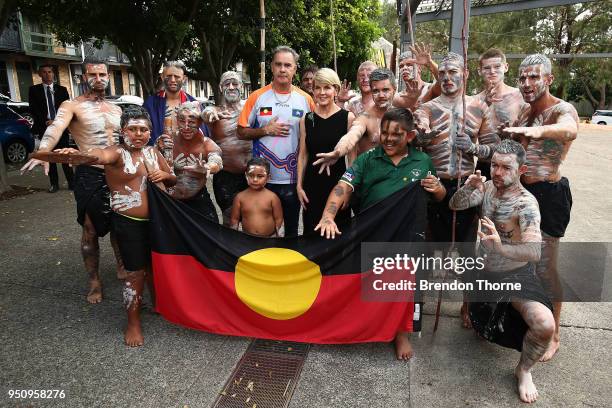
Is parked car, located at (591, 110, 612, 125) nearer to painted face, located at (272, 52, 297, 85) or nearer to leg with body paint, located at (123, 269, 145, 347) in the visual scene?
painted face, located at (272, 52, 297, 85)

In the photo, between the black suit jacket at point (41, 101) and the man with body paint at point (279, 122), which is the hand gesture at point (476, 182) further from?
the black suit jacket at point (41, 101)

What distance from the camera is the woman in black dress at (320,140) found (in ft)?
11.4

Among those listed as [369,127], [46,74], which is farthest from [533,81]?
[46,74]

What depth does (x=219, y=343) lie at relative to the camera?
Answer: 10.8 feet

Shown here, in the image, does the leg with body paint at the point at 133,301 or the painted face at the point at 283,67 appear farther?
the painted face at the point at 283,67

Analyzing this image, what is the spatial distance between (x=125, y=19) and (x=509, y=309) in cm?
929

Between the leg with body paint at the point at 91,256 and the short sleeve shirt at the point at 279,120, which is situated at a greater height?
the short sleeve shirt at the point at 279,120

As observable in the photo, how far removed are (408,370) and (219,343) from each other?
4.52ft

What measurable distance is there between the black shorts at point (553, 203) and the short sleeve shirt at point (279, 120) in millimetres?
1862

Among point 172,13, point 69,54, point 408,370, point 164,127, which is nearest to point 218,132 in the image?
point 164,127

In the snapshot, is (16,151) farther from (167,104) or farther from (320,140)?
→ (320,140)

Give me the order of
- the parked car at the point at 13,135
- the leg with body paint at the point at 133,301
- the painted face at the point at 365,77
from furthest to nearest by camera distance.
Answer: the parked car at the point at 13,135 < the painted face at the point at 365,77 < the leg with body paint at the point at 133,301

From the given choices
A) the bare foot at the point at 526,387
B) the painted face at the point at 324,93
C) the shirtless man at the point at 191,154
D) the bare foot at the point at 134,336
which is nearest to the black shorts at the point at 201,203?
the shirtless man at the point at 191,154

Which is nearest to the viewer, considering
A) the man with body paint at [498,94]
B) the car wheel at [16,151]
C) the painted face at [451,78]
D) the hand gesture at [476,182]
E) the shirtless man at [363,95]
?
the hand gesture at [476,182]
